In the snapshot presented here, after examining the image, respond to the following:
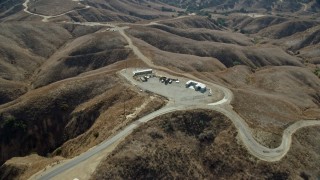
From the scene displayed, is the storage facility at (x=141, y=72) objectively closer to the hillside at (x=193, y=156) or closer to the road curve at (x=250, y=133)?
the road curve at (x=250, y=133)

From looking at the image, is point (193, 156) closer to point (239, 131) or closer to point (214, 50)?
point (239, 131)

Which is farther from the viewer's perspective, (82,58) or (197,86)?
(82,58)

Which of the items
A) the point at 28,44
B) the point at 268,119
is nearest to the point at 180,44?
the point at 28,44

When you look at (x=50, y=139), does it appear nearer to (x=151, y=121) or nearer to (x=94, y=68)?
(x=151, y=121)

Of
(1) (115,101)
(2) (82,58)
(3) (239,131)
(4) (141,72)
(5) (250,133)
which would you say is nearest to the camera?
(3) (239,131)

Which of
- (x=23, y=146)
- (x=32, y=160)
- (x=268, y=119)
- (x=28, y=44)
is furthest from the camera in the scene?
(x=28, y=44)

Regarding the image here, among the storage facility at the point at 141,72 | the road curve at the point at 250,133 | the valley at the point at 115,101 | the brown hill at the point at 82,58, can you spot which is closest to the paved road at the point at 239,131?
the road curve at the point at 250,133

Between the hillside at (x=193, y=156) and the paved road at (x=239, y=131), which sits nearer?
the hillside at (x=193, y=156)

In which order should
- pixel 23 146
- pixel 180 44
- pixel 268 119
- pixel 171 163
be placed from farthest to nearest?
pixel 180 44, pixel 23 146, pixel 268 119, pixel 171 163

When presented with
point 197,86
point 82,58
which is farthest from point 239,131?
point 82,58

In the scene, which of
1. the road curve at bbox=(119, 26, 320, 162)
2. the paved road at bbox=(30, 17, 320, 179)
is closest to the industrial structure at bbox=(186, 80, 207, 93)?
the road curve at bbox=(119, 26, 320, 162)

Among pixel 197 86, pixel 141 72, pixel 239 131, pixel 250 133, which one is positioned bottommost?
pixel 141 72
